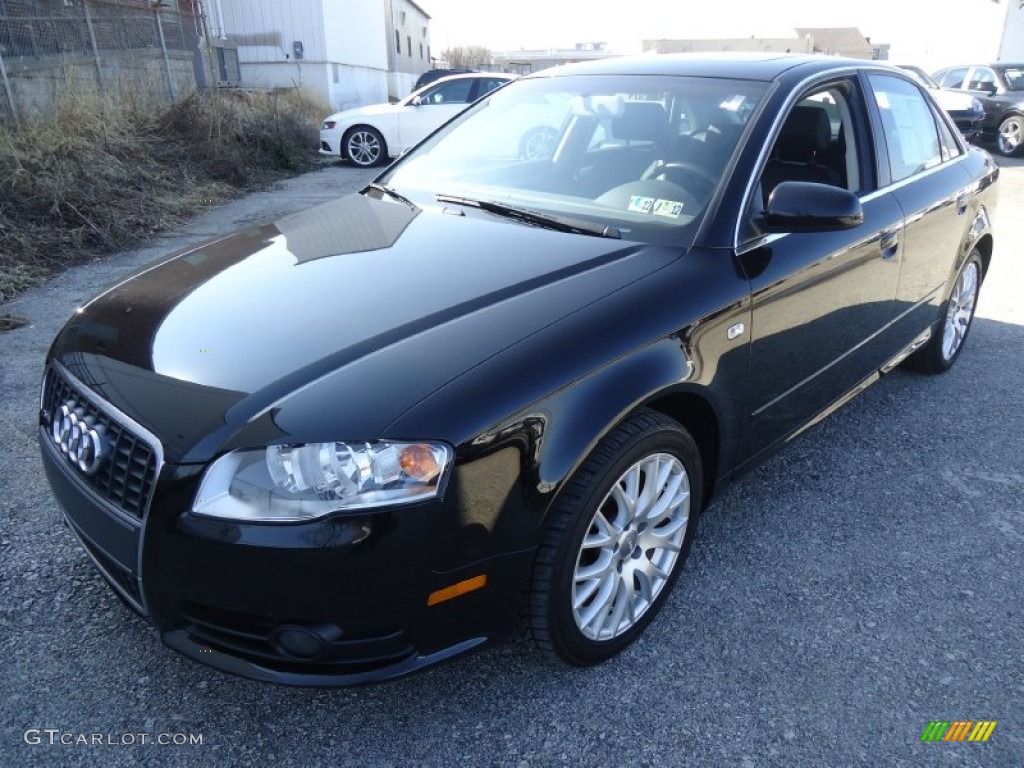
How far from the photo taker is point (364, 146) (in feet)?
41.9

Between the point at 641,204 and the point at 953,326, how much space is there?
2.67 metres

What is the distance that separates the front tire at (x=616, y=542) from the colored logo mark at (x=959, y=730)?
0.77 m

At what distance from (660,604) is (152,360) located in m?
1.63

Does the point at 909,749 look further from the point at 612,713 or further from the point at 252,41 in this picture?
the point at 252,41

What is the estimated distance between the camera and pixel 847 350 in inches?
121

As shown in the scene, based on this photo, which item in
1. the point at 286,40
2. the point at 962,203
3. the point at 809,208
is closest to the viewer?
the point at 809,208

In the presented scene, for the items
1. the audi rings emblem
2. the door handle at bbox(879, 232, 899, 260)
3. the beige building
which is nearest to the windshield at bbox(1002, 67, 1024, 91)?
the door handle at bbox(879, 232, 899, 260)

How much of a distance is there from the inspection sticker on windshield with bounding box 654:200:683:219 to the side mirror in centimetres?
28

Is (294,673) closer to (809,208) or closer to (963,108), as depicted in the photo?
(809,208)

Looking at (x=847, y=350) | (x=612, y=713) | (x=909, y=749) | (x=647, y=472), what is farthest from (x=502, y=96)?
(x=909, y=749)

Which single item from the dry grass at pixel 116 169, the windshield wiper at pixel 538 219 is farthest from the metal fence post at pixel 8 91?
the windshield wiper at pixel 538 219

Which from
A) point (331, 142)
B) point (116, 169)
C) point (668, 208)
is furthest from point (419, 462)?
point (331, 142)

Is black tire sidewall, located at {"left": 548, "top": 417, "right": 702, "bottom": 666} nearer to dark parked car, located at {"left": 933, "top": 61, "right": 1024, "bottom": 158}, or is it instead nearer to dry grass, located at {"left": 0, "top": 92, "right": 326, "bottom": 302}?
dry grass, located at {"left": 0, "top": 92, "right": 326, "bottom": 302}

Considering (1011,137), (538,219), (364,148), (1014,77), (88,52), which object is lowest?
(1011,137)
